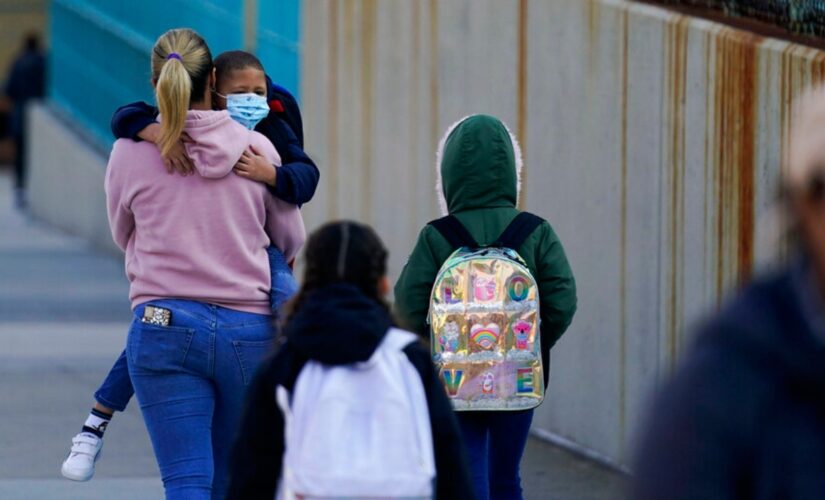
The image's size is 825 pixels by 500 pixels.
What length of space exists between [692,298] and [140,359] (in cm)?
249

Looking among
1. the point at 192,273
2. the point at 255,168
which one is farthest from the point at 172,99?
the point at 192,273

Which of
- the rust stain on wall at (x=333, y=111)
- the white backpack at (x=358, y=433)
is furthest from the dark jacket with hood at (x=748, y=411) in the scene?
the rust stain on wall at (x=333, y=111)

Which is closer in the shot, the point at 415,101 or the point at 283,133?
the point at 283,133

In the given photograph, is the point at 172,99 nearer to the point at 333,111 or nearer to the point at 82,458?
the point at 82,458

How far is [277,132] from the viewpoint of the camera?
5.62 metres

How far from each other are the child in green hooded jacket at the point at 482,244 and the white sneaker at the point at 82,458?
1.11m

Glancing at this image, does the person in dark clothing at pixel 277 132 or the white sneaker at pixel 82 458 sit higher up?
the person in dark clothing at pixel 277 132

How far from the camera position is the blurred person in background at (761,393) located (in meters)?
2.31

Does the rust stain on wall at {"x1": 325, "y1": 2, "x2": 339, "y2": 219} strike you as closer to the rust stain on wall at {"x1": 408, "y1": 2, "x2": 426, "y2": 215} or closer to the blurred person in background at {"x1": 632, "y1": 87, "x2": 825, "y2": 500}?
the rust stain on wall at {"x1": 408, "y1": 2, "x2": 426, "y2": 215}

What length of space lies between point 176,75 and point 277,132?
0.53 m

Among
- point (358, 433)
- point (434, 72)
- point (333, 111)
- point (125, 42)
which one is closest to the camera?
point (358, 433)

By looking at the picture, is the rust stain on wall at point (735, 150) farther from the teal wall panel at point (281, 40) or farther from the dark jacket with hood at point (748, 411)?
the teal wall panel at point (281, 40)

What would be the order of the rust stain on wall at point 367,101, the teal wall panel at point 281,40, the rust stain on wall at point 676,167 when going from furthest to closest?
the teal wall panel at point 281,40 < the rust stain on wall at point 367,101 < the rust stain on wall at point 676,167

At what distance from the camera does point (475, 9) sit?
8914 mm
